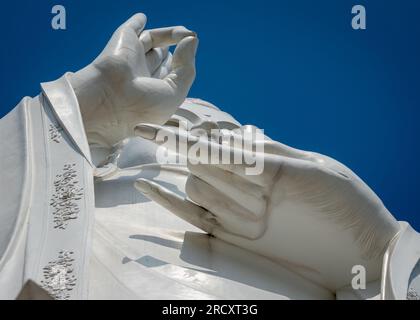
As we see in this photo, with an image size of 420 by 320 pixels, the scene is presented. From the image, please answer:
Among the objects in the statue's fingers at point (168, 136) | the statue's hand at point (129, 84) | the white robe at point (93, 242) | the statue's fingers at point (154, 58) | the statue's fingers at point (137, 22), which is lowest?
the white robe at point (93, 242)

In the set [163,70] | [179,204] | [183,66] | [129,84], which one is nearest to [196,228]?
[179,204]

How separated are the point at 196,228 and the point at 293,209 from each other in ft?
3.66

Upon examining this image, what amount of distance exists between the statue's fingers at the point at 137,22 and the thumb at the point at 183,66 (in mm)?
478

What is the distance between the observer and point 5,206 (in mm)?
5422

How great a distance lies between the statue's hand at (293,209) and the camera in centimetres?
527

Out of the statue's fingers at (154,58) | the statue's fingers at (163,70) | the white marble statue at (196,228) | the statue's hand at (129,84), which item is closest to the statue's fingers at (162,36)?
the statue's hand at (129,84)

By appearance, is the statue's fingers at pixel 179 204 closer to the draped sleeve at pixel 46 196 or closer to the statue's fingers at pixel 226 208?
the statue's fingers at pixel 226 208

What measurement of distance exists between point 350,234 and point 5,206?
2.33m

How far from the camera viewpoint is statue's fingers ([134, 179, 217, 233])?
578 centimetres

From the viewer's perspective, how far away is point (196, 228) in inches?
247

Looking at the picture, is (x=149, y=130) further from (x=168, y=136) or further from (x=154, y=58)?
(x=154, y=58)

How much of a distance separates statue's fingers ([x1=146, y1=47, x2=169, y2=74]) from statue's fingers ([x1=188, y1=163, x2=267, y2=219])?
2.44m
